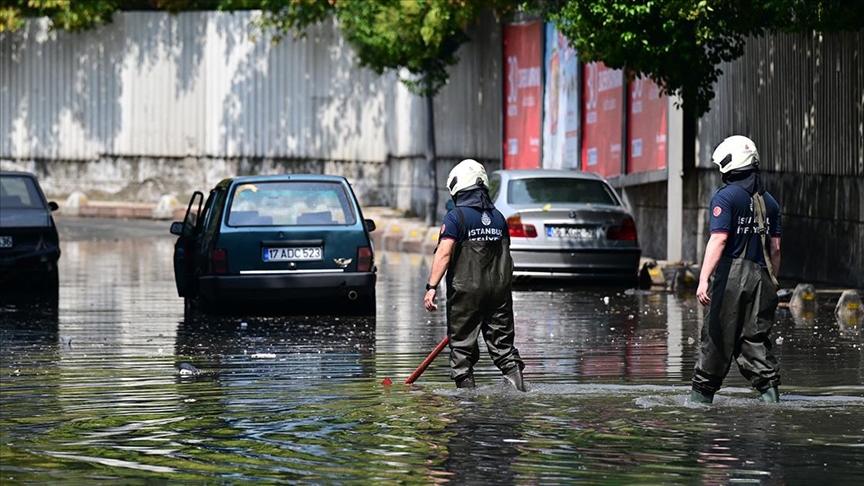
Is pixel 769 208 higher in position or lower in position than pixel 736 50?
lower

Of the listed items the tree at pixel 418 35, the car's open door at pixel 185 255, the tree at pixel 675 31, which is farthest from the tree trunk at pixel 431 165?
the car's open door at pixel 185 255

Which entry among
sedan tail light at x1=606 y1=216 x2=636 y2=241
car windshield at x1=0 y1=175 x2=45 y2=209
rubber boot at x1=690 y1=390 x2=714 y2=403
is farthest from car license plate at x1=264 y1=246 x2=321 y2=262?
rubber boot at x1=690 y1=390 x2=714 y2=403

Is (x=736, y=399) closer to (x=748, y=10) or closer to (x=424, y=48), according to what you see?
(x=748, y=10)

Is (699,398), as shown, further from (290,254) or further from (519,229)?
(519,229)

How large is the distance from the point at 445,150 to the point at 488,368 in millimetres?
23090

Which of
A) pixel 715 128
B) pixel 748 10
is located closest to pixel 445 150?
pixel 715 128

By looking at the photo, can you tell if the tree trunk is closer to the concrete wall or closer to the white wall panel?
the concrete wall

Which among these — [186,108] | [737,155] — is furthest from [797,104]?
[186,108]

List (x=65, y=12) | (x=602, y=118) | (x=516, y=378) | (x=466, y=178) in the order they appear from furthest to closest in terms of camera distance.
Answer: (x=65, y=12) < (x=602, y=118) < (x=466, y=178) < (x=516, y=378)

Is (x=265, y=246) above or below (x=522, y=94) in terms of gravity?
below

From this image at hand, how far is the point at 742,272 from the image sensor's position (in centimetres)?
1080

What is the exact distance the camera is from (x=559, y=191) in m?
22.1

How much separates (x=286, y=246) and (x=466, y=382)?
6212 mm

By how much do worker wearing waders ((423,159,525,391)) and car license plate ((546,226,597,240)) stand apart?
9445 millimetres
